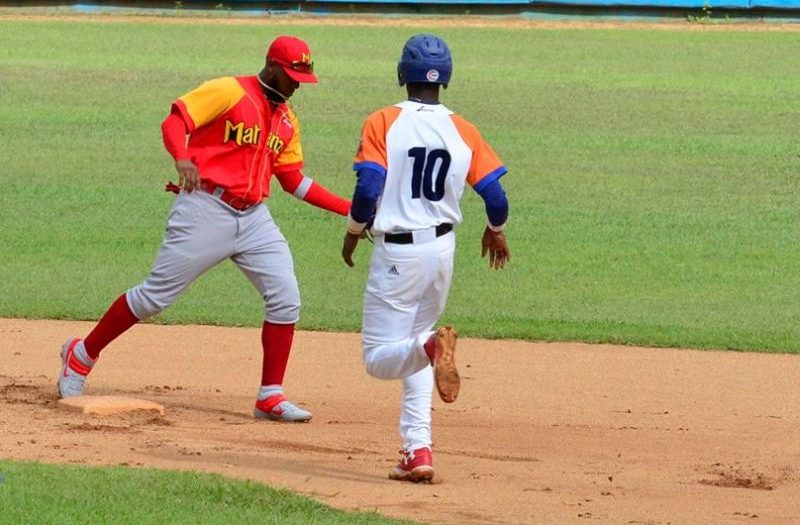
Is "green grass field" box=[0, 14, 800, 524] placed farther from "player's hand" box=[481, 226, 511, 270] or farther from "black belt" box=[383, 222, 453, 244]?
"player's hand" box=[481, 226, 511, 270]

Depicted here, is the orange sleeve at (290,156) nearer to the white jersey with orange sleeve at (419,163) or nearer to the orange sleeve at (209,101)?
the orange sleeve at (209,101)

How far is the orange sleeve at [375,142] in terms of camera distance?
6566mm

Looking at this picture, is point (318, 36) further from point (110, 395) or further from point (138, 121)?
point (110, 395)

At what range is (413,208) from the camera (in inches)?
263

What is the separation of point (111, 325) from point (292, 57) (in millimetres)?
1585

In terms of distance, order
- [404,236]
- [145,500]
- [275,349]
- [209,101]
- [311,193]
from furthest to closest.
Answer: [311,193]
[275,349]
[209,101]
[404,236]
[145,500]

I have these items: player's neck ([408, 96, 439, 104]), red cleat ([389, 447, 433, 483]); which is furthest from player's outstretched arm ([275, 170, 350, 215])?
red cleat ([389, 447, 433, 483])

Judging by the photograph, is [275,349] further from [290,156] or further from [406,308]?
[406,308]

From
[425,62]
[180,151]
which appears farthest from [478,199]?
[425,62]

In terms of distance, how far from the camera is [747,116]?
20844mm

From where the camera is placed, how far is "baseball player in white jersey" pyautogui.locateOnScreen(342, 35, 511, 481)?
662 cm

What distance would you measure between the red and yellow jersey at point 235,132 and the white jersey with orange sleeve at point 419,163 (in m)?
1.30

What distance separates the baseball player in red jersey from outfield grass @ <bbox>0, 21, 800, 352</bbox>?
2803 mm

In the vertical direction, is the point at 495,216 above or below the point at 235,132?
below
